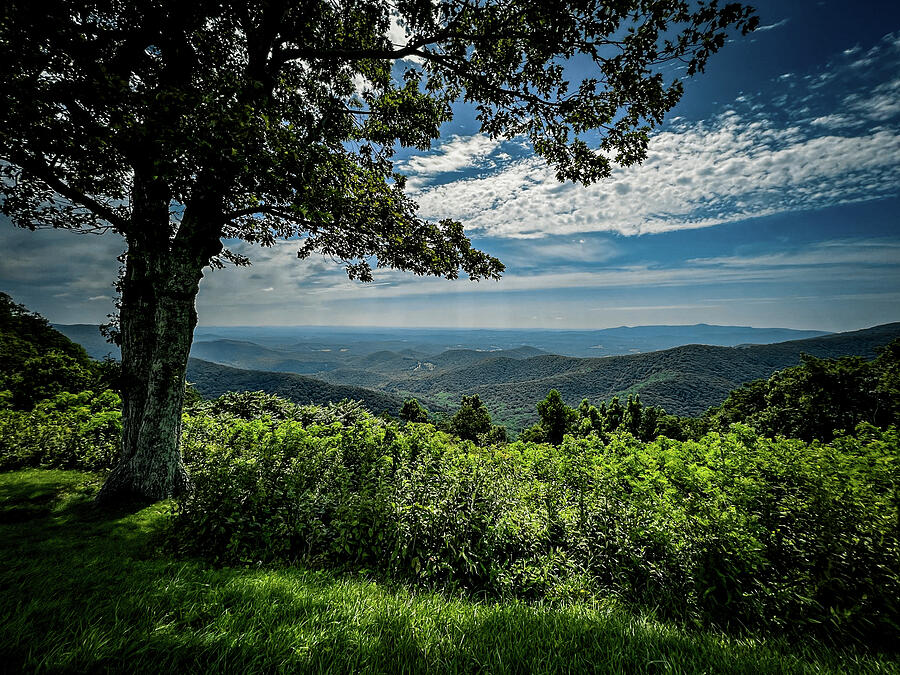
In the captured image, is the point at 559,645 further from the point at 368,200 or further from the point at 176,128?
the point at 176,128

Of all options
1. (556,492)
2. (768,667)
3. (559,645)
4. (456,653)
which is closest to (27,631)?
(456,653)

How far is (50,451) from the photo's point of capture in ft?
29.3

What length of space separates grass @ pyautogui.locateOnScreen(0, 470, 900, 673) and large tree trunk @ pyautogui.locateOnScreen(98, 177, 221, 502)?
2792mm

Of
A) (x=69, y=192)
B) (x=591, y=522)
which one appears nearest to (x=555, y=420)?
(x=591, y=522)

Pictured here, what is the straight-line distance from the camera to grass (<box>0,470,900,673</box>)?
6.77 feet

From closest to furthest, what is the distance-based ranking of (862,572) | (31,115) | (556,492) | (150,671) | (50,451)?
(150,671), (862,572), (31,115), (556,492), (50,451)

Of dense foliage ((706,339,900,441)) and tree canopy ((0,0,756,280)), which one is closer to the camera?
tree canopy ((0,0,756,280))

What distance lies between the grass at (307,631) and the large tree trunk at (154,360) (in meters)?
2.79

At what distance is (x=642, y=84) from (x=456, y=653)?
328 inches

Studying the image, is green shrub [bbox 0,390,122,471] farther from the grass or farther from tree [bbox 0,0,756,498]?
the grass

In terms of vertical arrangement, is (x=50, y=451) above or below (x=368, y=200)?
below

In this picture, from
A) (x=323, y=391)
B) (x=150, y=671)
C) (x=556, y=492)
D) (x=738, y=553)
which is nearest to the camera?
(x=150, y=671)

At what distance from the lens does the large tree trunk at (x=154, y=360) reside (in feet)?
20.9

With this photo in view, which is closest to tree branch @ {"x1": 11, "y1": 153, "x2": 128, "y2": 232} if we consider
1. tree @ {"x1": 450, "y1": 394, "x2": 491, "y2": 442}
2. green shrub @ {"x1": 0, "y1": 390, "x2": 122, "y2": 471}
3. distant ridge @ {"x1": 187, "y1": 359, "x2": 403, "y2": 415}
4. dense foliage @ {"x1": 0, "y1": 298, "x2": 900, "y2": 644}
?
dense foliage @ {"x1": 0, "y1": 298, "x2": 900, "y2": 644}
